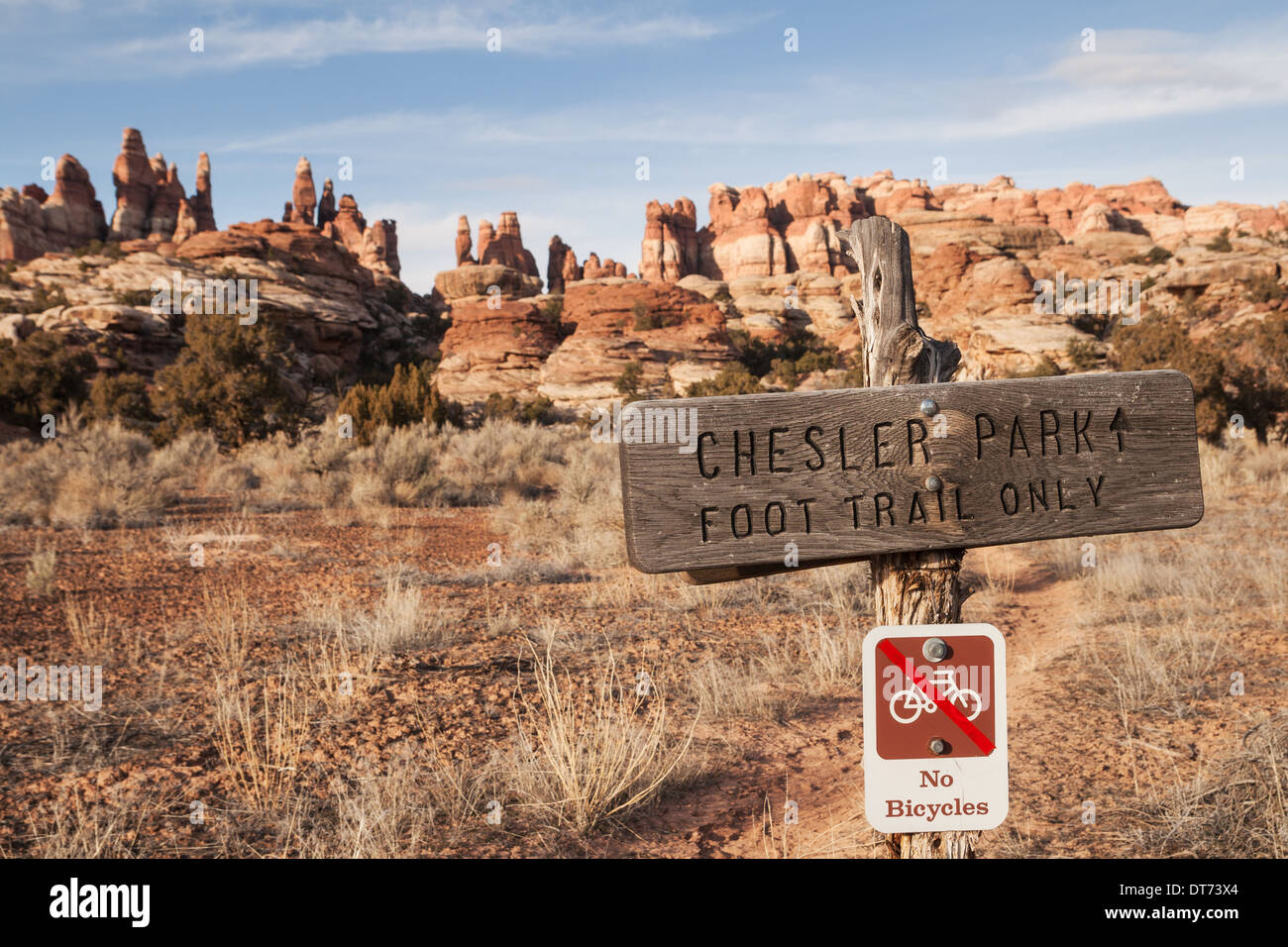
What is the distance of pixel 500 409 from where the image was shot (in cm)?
3028

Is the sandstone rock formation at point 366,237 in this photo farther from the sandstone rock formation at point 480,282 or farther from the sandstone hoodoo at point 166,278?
the sandstone rock formation at point 480,282

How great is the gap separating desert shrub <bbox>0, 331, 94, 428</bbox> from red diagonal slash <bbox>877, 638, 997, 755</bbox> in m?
26.6

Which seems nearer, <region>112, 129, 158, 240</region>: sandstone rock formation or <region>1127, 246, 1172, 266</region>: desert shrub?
<region>1127, 246, 1172, 266</region>: desert shrub

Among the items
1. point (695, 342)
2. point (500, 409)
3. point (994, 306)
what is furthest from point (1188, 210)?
point (500, 409)

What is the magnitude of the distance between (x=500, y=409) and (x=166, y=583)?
938 inches

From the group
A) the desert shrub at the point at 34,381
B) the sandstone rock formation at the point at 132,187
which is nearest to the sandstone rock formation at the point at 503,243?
the sandstone rock formation at the point at 132,187

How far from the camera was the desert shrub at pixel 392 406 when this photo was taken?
728 inches

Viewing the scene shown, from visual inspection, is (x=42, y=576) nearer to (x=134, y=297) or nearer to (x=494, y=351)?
(x=134, y=297)

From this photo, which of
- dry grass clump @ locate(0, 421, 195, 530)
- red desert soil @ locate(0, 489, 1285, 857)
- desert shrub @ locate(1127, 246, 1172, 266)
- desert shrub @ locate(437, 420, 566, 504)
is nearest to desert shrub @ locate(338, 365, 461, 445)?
desert shrub @ locate(437, 420, 566, 504)

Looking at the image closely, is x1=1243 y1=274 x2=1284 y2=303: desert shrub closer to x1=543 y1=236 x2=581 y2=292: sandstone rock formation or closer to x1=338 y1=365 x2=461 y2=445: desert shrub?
x1=338 y1=365 x2=461 y2=445: desert shrub

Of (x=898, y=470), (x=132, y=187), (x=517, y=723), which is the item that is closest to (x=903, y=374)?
(x=898, y=470)

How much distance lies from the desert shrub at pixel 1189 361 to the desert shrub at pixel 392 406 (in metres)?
17.3

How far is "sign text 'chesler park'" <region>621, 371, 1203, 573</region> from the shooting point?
5.17 feet

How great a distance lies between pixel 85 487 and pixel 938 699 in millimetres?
11912
